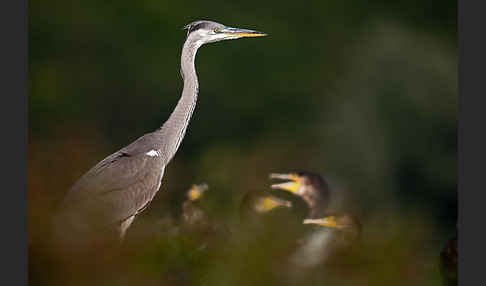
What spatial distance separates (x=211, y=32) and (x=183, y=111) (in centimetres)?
59

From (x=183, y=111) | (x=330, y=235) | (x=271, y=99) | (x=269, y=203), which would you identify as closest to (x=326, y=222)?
(x=330, y=235)

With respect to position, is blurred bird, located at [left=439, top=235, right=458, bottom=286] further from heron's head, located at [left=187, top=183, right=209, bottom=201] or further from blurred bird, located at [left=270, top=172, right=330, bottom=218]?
heron's head, located at [left=187, top=183, right=209, bottom=201]

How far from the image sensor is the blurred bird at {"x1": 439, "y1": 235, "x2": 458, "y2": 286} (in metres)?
5.77

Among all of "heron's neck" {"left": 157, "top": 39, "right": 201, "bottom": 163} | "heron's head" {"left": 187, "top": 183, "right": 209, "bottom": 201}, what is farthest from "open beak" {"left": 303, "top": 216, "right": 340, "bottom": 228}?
"heron's neck" {"left": 157, "top": 39, "right": 201, "bottom": 163}

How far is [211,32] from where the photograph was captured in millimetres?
5543

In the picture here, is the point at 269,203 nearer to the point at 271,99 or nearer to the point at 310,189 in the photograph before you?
the point at 310,189

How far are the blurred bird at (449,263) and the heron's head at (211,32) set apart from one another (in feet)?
7.13

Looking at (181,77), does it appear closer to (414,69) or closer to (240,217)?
(240,217)

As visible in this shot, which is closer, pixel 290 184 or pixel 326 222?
pixel 326 222

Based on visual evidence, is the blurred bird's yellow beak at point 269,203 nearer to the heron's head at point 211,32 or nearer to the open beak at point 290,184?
the open beak at point 290,184

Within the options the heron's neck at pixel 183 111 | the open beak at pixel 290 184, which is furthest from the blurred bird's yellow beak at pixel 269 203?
the heron's neck at pixel 183 111

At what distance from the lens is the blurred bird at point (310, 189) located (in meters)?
5.86

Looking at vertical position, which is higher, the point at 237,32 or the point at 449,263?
the point at 237,32

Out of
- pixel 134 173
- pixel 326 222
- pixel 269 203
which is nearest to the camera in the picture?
pixel 134 173
